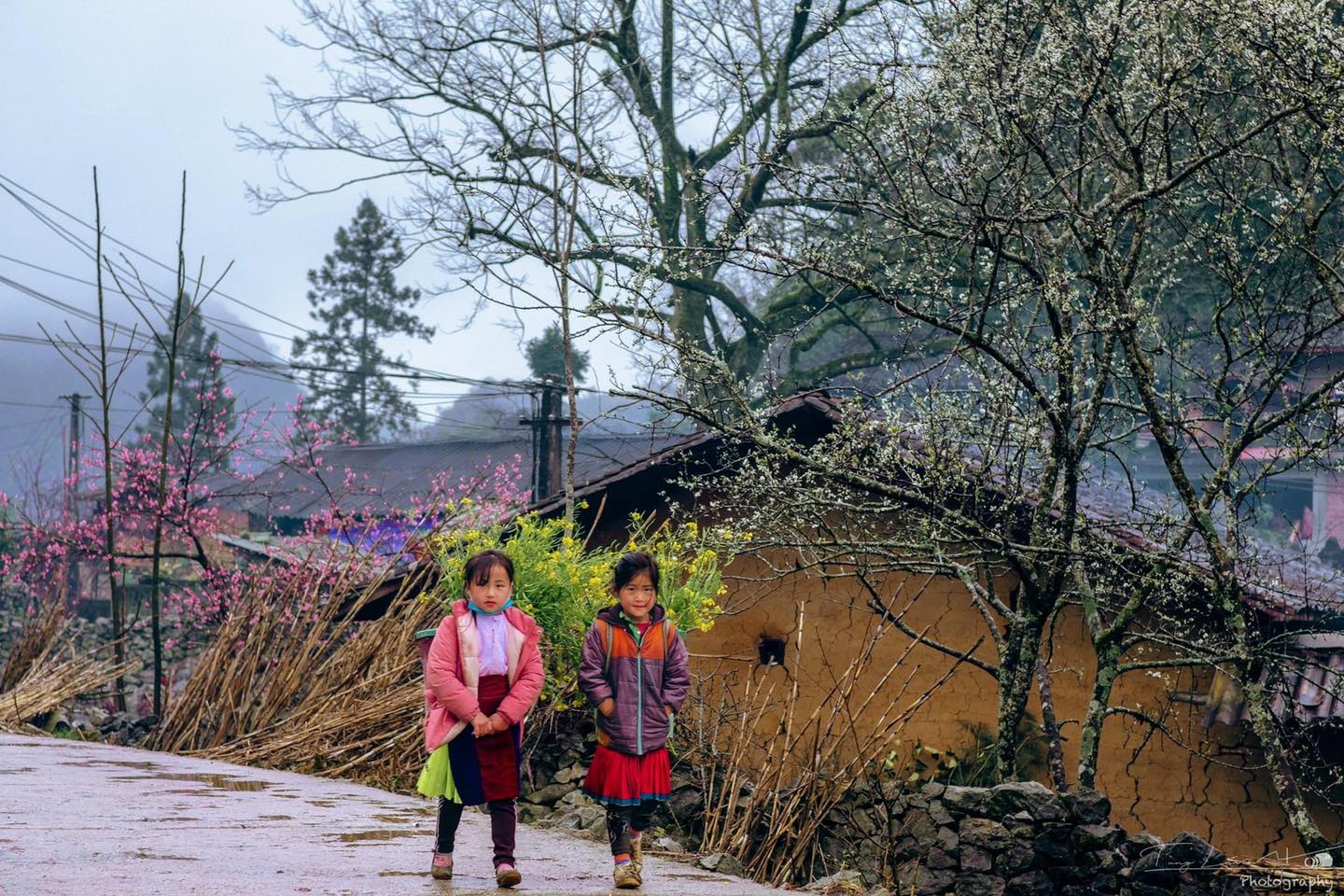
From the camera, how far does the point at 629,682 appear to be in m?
5.31

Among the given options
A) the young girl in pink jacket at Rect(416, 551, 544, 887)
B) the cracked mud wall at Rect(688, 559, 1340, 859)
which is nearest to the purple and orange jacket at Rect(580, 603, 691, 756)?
the young girl in pink jacket at Rect(416, 551, 544, 887)

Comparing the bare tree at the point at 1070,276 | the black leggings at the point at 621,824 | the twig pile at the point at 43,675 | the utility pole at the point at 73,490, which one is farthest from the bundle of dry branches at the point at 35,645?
the utility pole at the point at 73,490

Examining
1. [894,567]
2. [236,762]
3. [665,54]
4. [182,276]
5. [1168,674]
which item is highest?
[665,54]

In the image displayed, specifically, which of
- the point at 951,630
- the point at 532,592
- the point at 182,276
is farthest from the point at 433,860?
the point at 182,276

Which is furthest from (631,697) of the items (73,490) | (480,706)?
(73,490)

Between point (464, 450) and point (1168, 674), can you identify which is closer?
point (1168, 674)

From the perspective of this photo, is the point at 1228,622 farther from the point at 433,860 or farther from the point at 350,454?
the point at 350,454

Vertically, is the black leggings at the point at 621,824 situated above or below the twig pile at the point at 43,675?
above

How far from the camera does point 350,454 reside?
39.6 metres

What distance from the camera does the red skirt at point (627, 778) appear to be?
5.19 meters

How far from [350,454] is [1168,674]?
32.2 metres

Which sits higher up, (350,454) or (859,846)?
(350,454)

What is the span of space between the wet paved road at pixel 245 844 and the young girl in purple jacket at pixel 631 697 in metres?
0.33

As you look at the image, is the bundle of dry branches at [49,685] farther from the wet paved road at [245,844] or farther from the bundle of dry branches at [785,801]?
the bundle of dry branches at [785,801]
